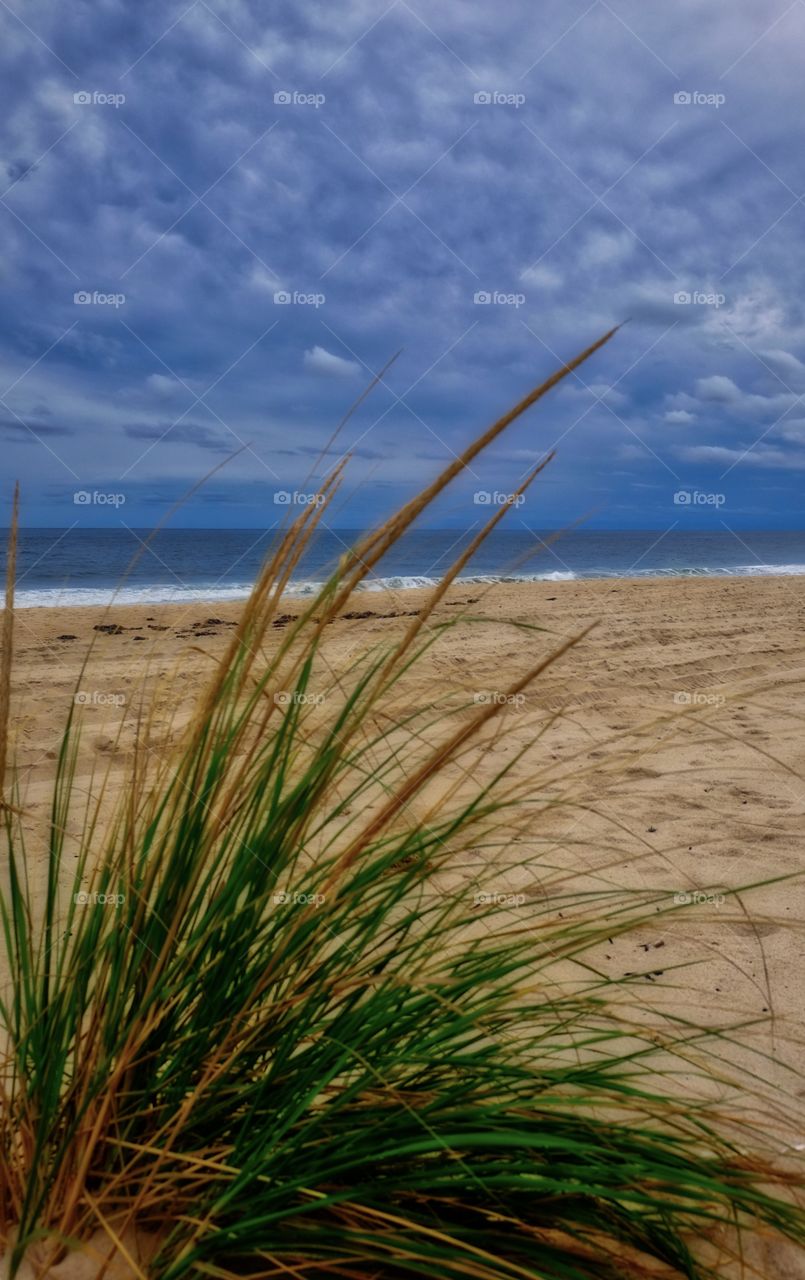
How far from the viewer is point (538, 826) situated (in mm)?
3668

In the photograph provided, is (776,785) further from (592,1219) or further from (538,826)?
(592,1219)

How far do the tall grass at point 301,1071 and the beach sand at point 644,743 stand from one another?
163mm

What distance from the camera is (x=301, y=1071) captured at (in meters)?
1.41

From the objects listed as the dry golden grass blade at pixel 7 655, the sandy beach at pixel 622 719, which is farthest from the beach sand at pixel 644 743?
the dry golden grass blade at pixel 7 655

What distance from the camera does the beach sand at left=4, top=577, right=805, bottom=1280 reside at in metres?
1.92

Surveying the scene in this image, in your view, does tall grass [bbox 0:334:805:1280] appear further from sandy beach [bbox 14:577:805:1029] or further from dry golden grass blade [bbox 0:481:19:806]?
sandy beach [bbox 14:577:805:1029]

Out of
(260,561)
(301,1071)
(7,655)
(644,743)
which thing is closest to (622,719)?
(644,743)

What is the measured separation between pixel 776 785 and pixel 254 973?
11.5 feet

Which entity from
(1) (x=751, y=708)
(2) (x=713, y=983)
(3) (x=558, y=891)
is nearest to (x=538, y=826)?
(3) (x=558, y=891)

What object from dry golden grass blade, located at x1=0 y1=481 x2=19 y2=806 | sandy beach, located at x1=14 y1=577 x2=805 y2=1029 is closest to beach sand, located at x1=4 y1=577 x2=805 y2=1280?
sandy beach, located at x1=14 y1=577 x2=805 y2=1029

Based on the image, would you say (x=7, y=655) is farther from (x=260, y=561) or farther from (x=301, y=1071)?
(x=301, y=1071)

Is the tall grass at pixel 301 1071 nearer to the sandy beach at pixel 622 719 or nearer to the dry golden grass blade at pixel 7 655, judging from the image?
the dry golden grass blade at pixel 7 655

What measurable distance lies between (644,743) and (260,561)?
3.77 meters

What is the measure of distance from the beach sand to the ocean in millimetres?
157
